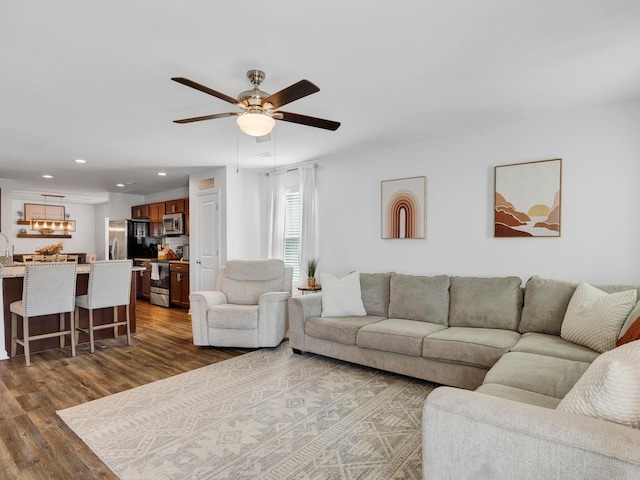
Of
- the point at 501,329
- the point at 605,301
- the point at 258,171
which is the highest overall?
the point at 258,171

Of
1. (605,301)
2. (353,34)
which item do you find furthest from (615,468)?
(353,34)

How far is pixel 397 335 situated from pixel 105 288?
3293mm

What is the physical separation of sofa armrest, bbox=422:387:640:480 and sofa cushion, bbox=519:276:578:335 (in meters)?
2.10

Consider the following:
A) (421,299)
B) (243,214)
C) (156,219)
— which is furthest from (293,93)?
(156,219)

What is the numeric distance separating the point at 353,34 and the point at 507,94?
5.16ft

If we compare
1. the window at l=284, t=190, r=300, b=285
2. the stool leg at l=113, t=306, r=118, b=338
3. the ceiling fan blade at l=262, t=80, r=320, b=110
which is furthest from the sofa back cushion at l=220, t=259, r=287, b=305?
the ceiling fan blade at l=262, t=80, r=320, b=110

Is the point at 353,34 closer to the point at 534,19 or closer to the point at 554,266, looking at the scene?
the point at 534,19

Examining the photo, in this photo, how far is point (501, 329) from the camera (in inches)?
127

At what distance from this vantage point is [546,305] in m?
3.04

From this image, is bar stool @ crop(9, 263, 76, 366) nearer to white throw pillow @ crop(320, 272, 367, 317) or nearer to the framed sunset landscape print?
white throw pillow @ crop(320, 272, 367, 317)

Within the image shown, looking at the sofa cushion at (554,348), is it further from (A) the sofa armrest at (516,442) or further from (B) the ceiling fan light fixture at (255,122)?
(B) the ceiling fan light fixture at (255,122)

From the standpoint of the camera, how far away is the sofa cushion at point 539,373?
1.94m

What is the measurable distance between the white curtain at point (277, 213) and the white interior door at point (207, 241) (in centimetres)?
84

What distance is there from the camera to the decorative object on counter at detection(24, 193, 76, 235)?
918cm
